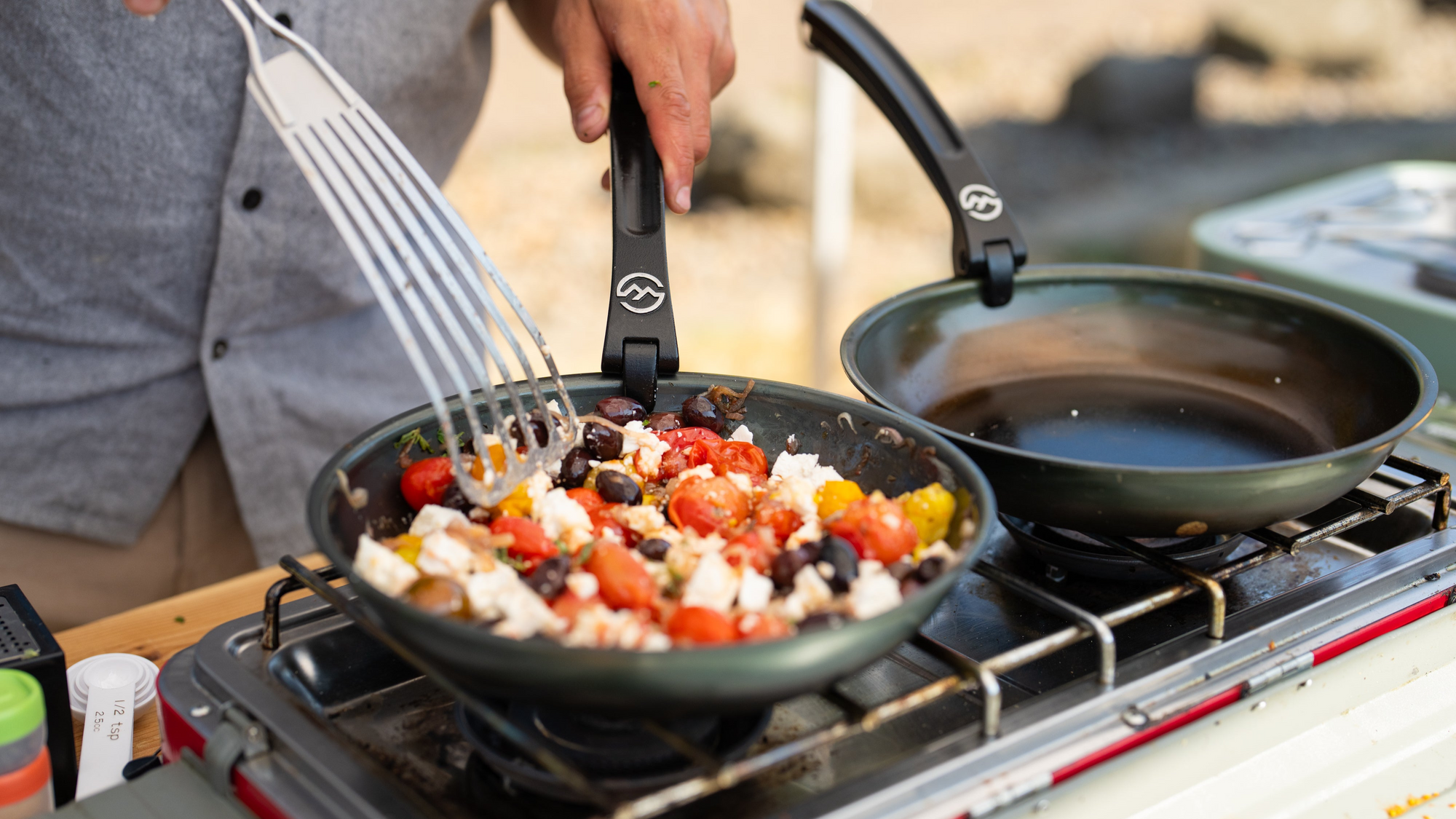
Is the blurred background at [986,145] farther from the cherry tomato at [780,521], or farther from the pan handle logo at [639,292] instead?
the cherry tomato at [780,521]

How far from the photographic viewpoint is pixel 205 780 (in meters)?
1.03

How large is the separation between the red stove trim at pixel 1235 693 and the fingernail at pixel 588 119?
874 mm

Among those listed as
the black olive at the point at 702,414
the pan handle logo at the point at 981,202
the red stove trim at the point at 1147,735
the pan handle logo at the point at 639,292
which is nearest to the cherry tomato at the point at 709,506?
the black olive at the point at 702,414

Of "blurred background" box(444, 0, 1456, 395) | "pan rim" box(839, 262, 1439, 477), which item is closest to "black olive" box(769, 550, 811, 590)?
"pan rim" box(839, 262, 1439, 477)

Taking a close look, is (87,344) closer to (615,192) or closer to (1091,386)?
(615,192)

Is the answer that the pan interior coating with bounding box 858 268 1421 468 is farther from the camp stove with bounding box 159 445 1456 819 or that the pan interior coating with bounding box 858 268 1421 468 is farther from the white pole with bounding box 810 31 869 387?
the white pole with bounding box 810 31 869 387

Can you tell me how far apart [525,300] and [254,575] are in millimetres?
3757

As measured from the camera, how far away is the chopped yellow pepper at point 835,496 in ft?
3.51

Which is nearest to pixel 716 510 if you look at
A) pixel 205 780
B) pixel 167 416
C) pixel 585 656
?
pixel 585 656

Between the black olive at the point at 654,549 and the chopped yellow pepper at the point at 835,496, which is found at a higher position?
the chopped yellow pepper at the point at 835,496

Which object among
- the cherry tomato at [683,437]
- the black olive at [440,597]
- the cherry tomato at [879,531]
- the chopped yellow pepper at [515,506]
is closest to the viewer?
the black olive at [440,597]

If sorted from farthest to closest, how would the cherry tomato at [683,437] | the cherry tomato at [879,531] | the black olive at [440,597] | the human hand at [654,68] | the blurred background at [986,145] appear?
the blurred background at [986,145]
the human hand at [654,68]
the cherry tomato at [683,437]
the cherry tomato at [879,531]
the black olive at [440,597]

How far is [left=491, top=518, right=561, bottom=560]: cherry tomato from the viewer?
99cm

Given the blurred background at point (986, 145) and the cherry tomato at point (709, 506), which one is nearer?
the cherry tomato at point (709, 506)
